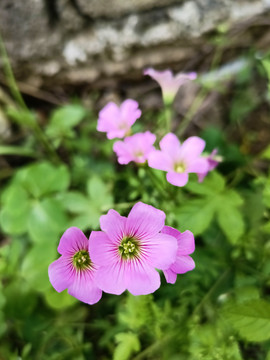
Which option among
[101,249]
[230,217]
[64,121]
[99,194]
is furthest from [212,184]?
[64,121]

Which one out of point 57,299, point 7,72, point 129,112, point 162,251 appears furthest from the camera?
point 7,72

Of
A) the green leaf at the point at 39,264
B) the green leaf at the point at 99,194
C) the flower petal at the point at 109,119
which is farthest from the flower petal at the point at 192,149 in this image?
the green leaf at the point at 39,264

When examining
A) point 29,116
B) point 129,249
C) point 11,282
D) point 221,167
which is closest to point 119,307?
point 11,282

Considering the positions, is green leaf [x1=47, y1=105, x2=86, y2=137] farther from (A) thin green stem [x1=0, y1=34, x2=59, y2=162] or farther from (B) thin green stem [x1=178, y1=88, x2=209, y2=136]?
(B) thin green stem [x1=178, y1=88, x2=209, y2=136]

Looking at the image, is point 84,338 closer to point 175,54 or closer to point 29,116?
point 29,116

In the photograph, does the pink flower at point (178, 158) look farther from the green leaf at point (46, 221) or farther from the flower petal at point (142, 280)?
the green leaf at point (46, 221)

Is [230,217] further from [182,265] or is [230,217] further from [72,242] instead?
[72,242]

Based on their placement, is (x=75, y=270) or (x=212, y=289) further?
(x=212, y=289)

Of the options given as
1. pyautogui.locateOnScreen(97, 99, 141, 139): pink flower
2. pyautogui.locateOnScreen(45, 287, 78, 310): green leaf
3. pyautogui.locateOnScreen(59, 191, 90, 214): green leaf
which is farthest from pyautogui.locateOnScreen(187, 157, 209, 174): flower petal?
pyautogui.locateOnScreen(45, 287, 78, 310): green leaf
